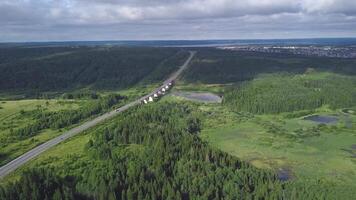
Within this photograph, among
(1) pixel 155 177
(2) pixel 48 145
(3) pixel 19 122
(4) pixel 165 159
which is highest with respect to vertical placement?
(4) pixel 165 159

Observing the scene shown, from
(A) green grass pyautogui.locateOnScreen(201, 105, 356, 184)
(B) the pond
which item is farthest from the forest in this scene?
(B) the pond

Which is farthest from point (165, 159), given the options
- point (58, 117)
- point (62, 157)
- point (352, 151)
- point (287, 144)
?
point (58, 117)

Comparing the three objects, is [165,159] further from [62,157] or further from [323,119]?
[323,119]

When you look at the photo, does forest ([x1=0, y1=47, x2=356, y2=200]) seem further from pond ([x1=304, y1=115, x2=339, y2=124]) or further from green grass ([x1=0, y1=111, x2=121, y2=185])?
pond ([x1=304, y1=115, x2=339, y2=124])

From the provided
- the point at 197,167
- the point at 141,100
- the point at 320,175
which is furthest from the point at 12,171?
the point at 141,100

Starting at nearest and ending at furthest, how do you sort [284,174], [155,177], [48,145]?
[155,177] → [284,174] → [48,145]
